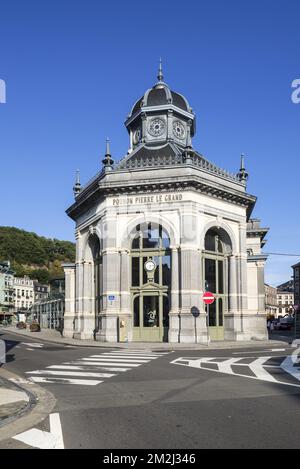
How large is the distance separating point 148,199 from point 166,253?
3489 mm

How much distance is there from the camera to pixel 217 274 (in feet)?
106

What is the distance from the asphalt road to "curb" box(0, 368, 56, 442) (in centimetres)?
24

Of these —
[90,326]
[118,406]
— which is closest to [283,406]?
[118,406]

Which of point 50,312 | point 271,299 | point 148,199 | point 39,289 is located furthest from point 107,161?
point 271,299

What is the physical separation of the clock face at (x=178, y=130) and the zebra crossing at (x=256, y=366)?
73.5 ft

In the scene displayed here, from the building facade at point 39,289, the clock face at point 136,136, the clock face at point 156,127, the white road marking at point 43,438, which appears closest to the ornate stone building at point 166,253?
the clock face at point 156,127

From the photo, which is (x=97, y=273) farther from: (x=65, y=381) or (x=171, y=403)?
(x=171, y=403)

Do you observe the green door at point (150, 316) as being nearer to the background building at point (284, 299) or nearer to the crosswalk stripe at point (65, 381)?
the crosswalk stripe at point (65, 381)

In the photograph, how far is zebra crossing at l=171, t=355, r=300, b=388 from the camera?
1348 cm

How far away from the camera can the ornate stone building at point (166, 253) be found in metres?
29.6

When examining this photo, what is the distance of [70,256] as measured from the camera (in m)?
144

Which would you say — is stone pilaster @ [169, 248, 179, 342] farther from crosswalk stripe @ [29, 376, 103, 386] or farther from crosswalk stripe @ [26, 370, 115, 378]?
crosswalk stripe @ [29, 376, 103, 386]
